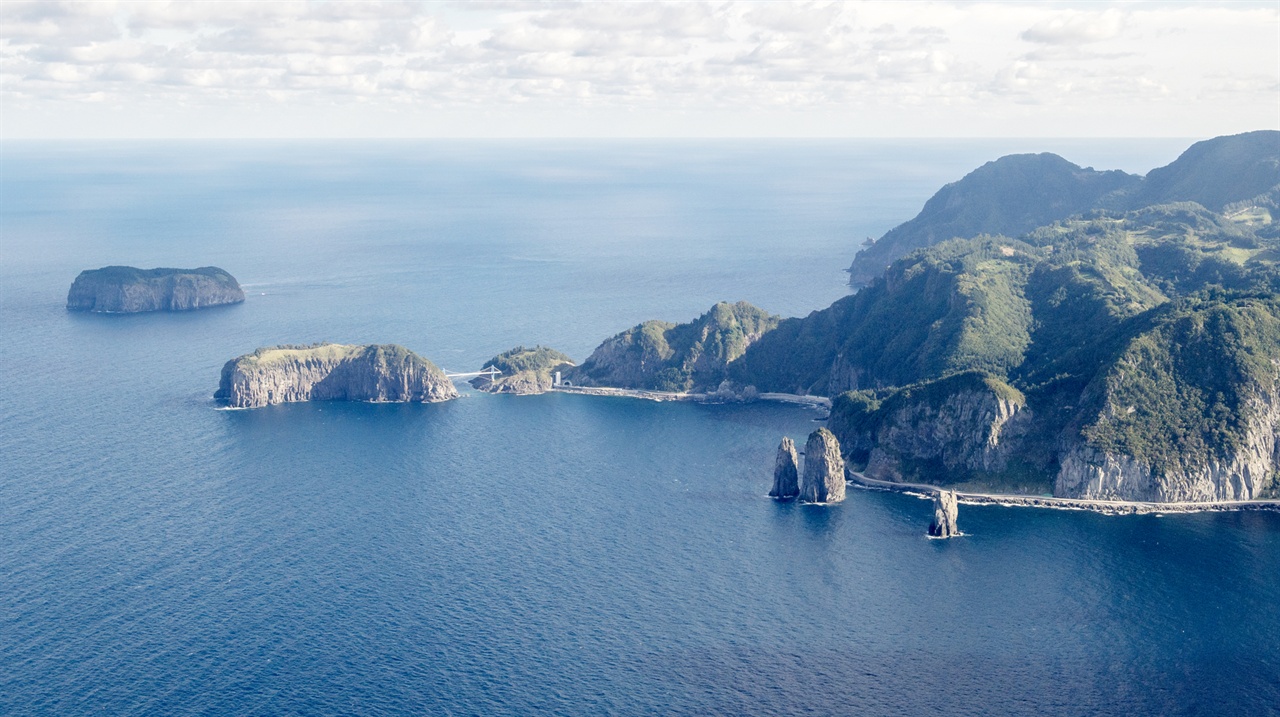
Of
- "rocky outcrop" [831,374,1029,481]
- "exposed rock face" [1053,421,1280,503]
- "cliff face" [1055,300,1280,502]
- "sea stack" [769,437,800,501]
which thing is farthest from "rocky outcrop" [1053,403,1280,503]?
"sea stack" [769,437,800,501]

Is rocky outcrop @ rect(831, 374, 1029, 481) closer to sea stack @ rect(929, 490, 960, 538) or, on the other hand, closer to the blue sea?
the blue sea

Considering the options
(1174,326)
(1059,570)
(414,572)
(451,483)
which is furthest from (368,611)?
(1174,326)

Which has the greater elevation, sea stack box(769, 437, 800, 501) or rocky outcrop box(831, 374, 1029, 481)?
rocky outcrop box(831, 374, 1029, 481)

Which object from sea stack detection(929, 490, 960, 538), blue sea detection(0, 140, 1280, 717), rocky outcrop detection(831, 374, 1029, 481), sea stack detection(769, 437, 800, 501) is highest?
rocky outcrop detection(831, 374, 1029, 481)

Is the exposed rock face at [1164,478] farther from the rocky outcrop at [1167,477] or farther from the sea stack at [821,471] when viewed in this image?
the sea stack at [821,471]

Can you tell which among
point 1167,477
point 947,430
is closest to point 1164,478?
point 1167,477
